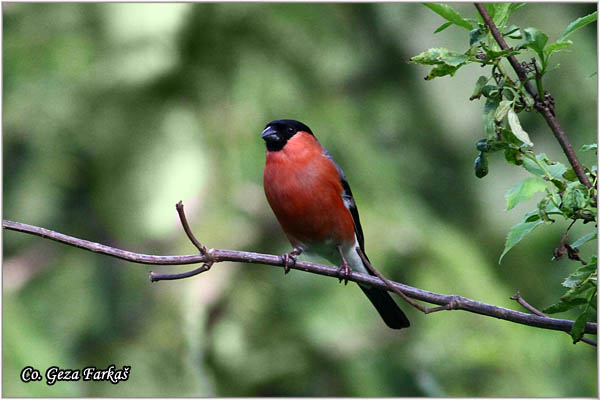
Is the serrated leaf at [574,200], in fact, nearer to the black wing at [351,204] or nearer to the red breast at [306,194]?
the red breast at [306,194]

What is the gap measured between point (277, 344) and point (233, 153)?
3.66 ft

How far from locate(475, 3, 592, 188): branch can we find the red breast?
5.89ft

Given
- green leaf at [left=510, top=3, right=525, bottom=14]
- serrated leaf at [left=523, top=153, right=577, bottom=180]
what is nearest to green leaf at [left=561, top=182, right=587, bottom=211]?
serrated leaf at [left=523, top=153, right=577, bottom=180]

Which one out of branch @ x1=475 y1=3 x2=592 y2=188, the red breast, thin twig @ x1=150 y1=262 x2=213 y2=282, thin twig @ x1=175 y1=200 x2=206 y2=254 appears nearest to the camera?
branch @ x1=475 y1=3 x2=592 y2=188

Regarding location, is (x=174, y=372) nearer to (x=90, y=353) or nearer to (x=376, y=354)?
(x=90, y=353)

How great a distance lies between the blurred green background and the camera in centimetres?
372

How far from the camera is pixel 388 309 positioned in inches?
144

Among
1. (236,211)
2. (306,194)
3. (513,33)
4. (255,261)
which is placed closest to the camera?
(513,33)

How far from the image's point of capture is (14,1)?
13.0ft

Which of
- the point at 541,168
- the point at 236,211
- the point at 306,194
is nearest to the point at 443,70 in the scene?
the point at 541,168

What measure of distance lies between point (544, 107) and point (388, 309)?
A: 2.20 metres

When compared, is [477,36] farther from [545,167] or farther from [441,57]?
[545,167]

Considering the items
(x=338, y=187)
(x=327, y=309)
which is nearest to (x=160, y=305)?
(x=327, y=309)

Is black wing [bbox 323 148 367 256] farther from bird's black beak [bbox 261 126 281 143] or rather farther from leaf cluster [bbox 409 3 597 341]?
leaf cluster [bbox 409 3 597 341]
